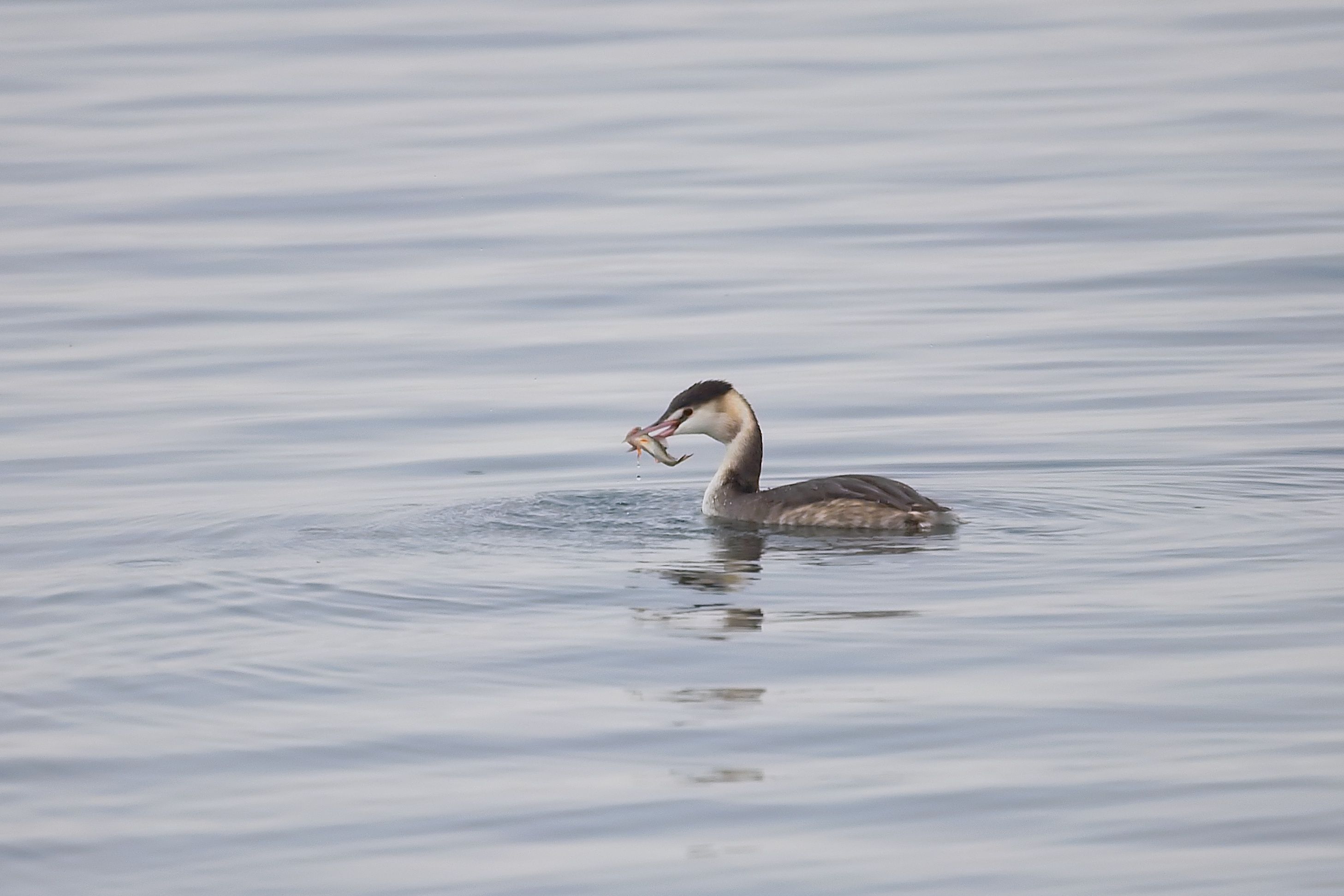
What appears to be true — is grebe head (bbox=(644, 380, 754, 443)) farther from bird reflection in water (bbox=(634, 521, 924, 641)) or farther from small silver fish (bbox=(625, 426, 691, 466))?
bird reflection in water (bbox=(634, 521, 924, 641))

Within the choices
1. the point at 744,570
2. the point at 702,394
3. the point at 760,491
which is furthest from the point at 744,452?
the point at 744,570

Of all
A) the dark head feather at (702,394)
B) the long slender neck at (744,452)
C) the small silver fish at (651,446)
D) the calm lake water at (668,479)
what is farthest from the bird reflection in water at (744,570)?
the dark head feather at (702,394)

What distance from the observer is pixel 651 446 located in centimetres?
1362

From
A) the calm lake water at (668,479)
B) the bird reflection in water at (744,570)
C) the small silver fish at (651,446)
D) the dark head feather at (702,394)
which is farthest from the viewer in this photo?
the dark head feather at (702,394)

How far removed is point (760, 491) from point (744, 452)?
274 millimetres

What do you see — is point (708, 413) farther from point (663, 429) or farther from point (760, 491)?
point (760, 491)

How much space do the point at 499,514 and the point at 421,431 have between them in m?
3.09

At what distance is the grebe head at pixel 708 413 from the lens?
13.5m

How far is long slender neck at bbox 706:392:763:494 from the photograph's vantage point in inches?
531

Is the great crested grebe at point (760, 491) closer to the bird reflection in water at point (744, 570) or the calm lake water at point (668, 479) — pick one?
the bird reflection in water at point (744, 570)

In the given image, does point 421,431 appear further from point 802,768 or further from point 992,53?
point 992,53

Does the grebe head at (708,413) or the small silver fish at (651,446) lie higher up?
the grebe head at (708,413)

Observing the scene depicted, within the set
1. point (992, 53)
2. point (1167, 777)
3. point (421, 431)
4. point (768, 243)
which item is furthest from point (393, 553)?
point (992, 53)

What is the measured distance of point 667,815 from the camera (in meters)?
7.66
